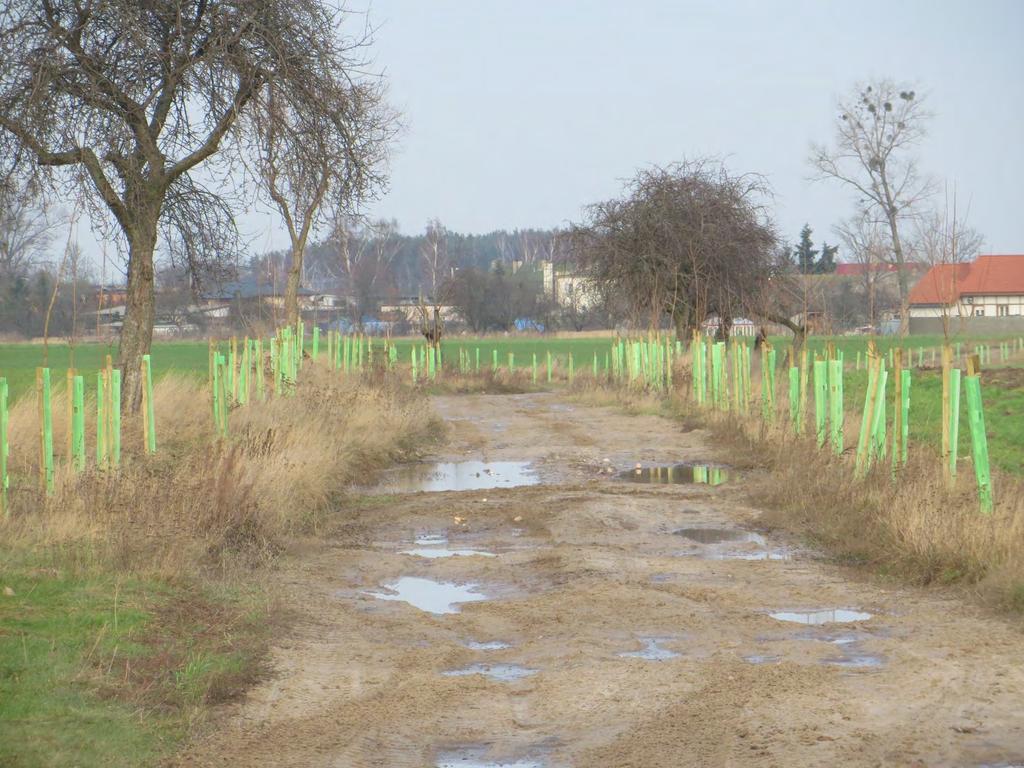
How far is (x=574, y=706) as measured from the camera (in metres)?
6.26

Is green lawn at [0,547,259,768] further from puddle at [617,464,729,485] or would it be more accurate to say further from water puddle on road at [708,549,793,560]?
puddle at [617,464,729,485]

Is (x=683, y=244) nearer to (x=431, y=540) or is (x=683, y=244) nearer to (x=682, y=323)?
(x=682, y=323)

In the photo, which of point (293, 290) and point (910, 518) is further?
point (293, 290)

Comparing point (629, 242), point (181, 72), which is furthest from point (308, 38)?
point (629, 242)

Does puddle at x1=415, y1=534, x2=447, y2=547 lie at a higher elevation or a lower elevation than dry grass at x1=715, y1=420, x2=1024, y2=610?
lower

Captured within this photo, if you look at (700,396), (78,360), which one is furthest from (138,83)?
(78,360)

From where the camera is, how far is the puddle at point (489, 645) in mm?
7680

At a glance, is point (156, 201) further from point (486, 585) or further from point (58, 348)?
point (58, 348)

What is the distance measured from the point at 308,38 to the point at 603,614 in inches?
388

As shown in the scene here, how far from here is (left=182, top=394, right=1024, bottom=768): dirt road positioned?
559cm

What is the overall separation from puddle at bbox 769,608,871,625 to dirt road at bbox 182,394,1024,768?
0.11ft

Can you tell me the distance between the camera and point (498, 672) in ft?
23.1

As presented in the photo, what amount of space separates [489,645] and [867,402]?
21.4 ft

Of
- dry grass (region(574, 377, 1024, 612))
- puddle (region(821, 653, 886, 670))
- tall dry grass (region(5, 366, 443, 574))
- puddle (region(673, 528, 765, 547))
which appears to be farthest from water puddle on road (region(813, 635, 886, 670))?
tall dry grass (region(5, 366, 443, 574))
